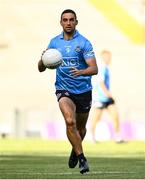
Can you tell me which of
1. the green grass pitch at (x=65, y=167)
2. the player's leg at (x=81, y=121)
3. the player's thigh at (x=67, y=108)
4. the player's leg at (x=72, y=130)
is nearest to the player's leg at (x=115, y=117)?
the green grass pitch at (x=65, y=167)

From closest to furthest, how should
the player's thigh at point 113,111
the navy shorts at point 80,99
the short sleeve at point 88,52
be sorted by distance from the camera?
the short sleeve at point 88,52, the navy shorts at point 80,99, the player's thigh at point 113,111

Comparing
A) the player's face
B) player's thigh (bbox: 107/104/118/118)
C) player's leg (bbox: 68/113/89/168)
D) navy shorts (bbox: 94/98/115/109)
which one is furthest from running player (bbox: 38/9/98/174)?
navy shorts (bbox: 94/98/115/109)

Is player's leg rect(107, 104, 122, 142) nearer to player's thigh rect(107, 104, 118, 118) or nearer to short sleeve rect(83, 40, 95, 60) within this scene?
player's thigh rect(107, 104, 118, 118)

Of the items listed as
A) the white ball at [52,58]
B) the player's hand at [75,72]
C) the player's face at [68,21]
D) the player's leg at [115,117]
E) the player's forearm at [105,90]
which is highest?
the player's face at [68,21]

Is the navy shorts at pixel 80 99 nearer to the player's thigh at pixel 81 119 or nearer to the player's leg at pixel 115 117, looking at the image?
the player's thigh at pixel 81 119

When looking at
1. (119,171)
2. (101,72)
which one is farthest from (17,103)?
(119,171)

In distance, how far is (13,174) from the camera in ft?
39.7

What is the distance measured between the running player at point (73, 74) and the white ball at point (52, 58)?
16 centimetres

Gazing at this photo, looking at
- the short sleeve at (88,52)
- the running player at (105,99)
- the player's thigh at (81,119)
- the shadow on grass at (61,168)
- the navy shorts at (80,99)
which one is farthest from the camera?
the running player at (105,99)

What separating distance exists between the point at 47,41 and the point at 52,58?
94.6ft

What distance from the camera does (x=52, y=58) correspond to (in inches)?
486

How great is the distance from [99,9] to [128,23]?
4.57 ft

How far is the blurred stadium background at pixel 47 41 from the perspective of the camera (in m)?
38.2

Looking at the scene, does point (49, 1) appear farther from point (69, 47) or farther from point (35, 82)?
point (69, 47)
